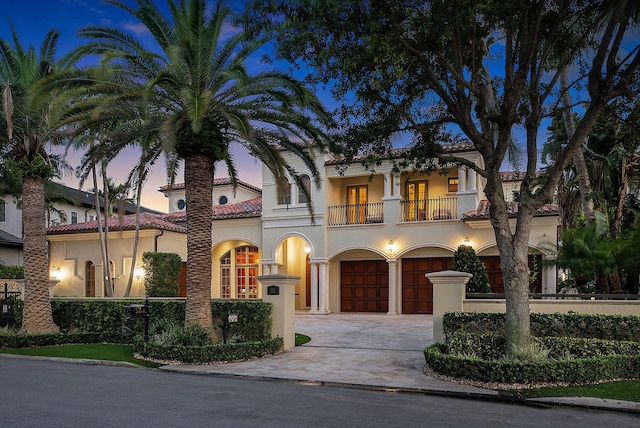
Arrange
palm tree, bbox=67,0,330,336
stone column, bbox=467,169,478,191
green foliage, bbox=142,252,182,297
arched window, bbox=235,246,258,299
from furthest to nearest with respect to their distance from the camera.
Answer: arched window, bbox=235,246,258,299
stone column, bbox=467,169,478,191
green foliage, bbox=142,252,182,297
palm tree, bbox=67,0,330,336

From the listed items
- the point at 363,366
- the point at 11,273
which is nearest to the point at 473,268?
the point at 363,366

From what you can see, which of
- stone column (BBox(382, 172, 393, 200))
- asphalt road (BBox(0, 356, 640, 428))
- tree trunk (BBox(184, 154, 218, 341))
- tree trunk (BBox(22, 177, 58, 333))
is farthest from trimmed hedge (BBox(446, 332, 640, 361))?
stone column (BBox(382, 172, 393, 200))

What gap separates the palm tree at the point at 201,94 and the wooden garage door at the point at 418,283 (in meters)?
13.5

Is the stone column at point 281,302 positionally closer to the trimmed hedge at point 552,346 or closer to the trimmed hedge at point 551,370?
the trimmed hedge at point 552,346

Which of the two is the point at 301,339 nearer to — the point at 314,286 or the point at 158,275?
the point at 158,275

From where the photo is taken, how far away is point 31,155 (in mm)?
16219

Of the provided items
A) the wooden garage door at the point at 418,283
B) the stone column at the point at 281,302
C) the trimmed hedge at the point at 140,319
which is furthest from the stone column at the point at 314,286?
the stone column at the point at 281,302

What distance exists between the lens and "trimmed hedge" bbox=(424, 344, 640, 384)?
373 inches

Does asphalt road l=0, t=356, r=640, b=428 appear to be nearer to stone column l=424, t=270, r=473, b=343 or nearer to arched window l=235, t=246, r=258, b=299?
stone column l=424, t=270, r=473, b=343

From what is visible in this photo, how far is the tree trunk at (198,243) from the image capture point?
13391 millimetres

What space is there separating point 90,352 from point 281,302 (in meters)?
5.02

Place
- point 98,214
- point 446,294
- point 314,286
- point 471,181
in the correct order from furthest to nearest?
point 314,286, point 98,214, point 471,181, point 446,294

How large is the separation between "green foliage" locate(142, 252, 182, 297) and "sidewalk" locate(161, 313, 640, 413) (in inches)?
313

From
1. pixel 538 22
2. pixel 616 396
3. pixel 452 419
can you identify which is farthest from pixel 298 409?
pixel 538 22
